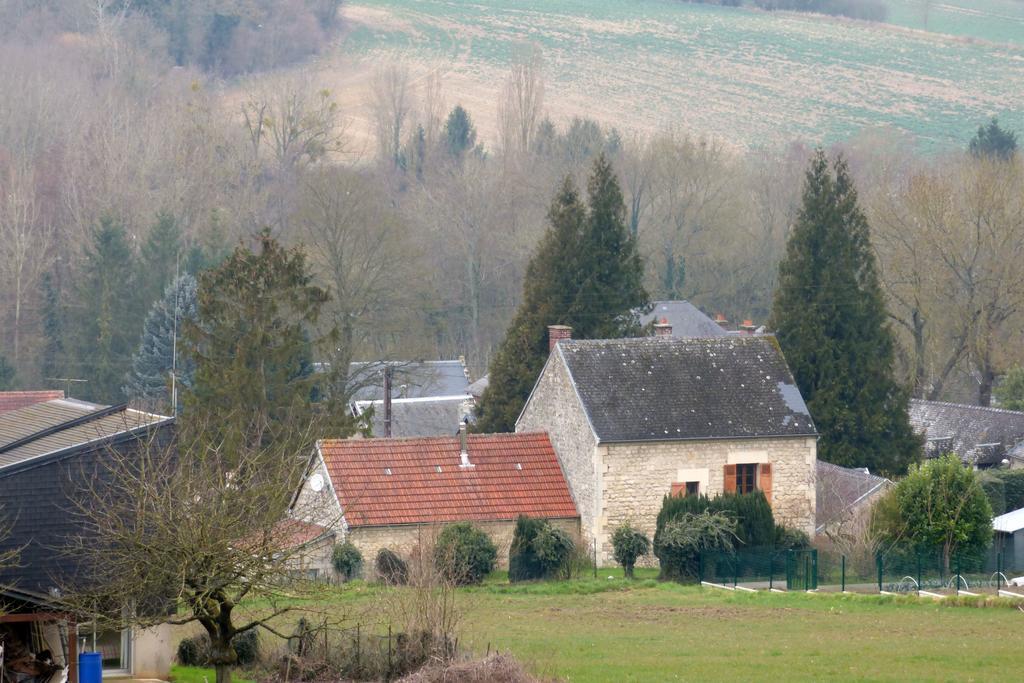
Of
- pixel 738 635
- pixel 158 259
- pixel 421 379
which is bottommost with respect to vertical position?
pixel 738 635

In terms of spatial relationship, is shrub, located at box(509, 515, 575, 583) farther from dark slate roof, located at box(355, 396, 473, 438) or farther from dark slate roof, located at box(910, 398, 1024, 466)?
dark slate roof, located at box(355, 396, 473, 438)

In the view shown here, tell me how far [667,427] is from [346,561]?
7646 millimetres

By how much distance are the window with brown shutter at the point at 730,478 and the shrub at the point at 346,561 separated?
8.42 metres

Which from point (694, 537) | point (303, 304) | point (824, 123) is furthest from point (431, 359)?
point (824, 123)

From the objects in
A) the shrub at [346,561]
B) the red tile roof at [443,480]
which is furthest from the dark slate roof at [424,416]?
the shrub at [346,561]

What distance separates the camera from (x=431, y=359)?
5856cm

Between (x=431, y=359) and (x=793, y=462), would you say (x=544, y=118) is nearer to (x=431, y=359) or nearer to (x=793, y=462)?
(x=431, y=359)

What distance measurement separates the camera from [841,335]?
43094 mm

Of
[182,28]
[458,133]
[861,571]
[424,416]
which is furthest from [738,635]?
[182,28]

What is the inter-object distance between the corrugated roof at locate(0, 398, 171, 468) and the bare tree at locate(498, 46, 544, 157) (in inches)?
2480

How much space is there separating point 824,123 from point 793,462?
86.7m

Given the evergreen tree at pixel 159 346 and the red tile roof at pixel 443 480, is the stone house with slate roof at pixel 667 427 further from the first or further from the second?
the evergreen tree at pixel 159 346

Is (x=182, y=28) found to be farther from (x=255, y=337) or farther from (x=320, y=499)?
(x=320, y=499)

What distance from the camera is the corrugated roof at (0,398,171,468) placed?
71.1ft
